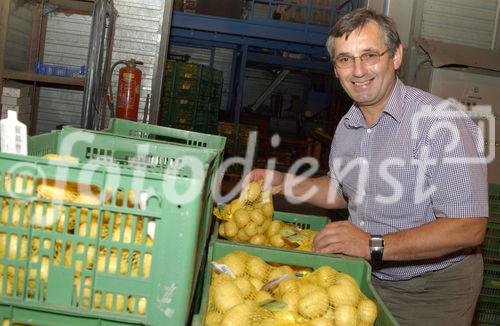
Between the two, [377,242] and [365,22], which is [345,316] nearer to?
[377,242]

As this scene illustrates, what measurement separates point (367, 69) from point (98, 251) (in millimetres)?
1741

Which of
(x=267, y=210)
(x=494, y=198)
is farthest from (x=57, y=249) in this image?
(x=494, y=198)

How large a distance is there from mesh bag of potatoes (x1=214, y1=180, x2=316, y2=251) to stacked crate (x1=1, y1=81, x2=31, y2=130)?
490cm

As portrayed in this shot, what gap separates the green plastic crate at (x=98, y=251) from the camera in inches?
53.7

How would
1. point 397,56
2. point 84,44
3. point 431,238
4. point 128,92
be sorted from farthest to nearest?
point 84,44 → point 128,92 → point 397,56 → point 431,238

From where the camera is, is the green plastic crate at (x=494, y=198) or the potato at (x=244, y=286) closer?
the potato at (x=244, y=286)

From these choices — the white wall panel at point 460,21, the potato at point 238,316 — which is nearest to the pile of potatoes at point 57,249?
the potato at point 238,316

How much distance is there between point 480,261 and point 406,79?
19.2 feet

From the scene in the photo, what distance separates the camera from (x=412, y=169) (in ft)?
8.41

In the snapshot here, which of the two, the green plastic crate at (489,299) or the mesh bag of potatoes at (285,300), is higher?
the mesh bag of potatoes at (285,300)

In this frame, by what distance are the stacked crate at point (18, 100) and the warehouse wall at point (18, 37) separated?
297 mm

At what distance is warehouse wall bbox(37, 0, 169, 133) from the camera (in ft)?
26.1

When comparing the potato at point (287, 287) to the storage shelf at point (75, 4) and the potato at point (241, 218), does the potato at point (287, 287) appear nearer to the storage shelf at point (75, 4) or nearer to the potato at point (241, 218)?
the potato at point (241, 218)

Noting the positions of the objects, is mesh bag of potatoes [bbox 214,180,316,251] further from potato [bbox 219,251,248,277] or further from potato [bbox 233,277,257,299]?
potato [bbox 233,277,257,299]
